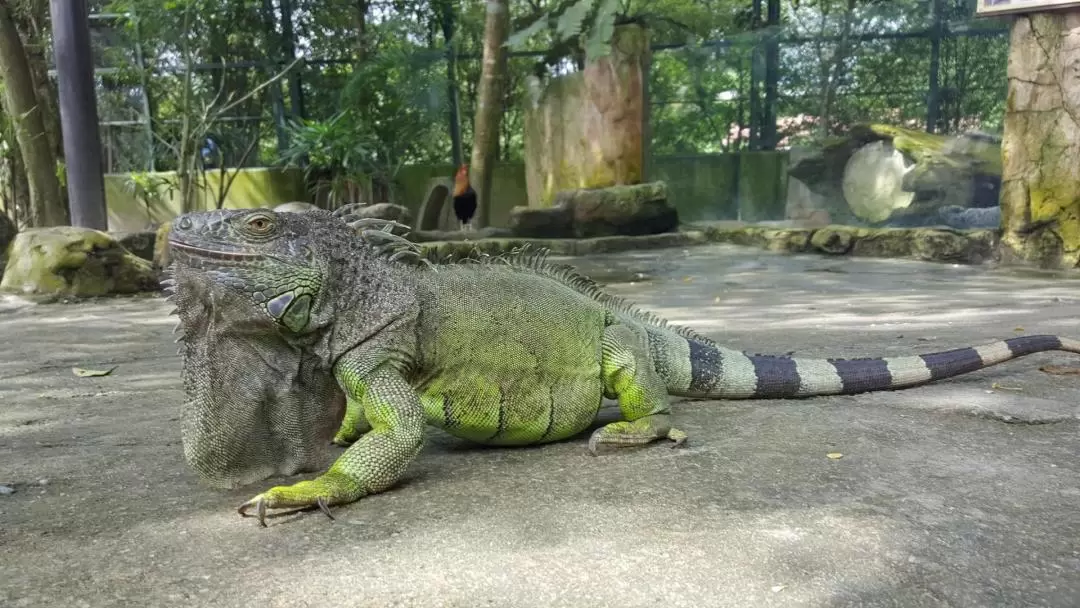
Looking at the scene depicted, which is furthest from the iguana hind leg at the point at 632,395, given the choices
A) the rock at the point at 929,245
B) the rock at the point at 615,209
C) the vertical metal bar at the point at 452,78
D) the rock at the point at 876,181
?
the vertical metal bar at the point at 452,78

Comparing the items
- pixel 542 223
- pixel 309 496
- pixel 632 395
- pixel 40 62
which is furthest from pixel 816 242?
pixel 40 62

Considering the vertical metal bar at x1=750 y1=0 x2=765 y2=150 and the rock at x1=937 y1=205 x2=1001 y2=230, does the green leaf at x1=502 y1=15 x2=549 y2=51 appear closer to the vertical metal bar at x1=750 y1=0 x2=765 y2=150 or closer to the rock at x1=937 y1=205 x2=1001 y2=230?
the vertical metal bar at x1=750 y1=0 x2=765 y2=150

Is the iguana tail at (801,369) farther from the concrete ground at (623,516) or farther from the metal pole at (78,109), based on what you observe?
the metal pole at (78,109)

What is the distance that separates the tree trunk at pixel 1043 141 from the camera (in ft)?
31.1

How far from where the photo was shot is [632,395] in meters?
3.47

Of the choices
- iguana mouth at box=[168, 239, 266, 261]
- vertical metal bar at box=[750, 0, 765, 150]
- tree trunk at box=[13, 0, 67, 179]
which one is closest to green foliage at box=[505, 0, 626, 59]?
vertical metal bar at box=[750, 0, 765, 150]

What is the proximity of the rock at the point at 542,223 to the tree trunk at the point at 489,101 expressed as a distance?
1379 millimetres

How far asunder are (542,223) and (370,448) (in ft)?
34.6

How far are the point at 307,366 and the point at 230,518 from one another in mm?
561

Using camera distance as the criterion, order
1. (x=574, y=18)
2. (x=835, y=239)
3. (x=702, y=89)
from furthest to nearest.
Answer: (x=702, y=89)
(x=574, y=18)
(x=835, y=239)

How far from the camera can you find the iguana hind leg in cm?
337

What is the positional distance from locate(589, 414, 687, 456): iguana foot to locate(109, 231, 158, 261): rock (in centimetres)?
864

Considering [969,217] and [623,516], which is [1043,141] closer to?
[969,217]

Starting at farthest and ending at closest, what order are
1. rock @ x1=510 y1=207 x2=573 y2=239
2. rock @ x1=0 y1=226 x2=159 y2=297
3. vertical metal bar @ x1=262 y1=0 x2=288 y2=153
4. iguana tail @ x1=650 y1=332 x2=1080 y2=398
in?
vertical metal bar @ x1=262 y1=0 x2=288 y2=153 → rock @ x1=510 y1=207 x2=573 y2=239 → rock @ x1=0 y1=226 x2=159 y2=297 → iguana tail @ x1=650 y1=332 x2=1080 y2=398
